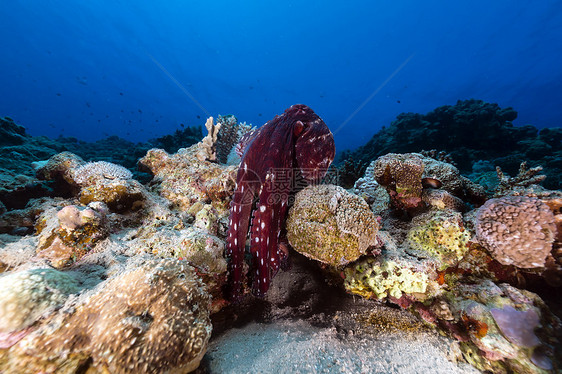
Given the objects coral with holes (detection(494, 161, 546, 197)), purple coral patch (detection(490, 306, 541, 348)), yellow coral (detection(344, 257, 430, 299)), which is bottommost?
purple coral patch (detection(490, 306, 541, 348))

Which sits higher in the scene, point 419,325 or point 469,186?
point 469,186

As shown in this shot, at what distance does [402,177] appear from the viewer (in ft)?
9.93

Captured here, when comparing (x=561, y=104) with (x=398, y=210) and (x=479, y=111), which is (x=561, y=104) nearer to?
(x=479, y=111)

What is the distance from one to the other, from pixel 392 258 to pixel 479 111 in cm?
1659

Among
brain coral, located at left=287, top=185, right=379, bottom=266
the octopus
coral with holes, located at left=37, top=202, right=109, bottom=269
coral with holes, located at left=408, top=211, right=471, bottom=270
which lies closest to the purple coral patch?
coral with holes, located at left=408, top=211, right=471, bottom=270

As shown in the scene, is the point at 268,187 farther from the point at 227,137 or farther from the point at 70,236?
the point at 227,137

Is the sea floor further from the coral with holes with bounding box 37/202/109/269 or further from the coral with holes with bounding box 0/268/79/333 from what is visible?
the coral with holes with bounding box 37/202/109/269

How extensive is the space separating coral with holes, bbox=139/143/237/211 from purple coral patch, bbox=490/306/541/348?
3.79 meters

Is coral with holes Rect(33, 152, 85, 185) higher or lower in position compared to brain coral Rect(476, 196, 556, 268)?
higher

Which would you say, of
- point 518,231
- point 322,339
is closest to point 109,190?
point 322,339

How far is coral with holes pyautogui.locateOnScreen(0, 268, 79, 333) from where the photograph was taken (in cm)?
136

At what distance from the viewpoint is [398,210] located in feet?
10.7

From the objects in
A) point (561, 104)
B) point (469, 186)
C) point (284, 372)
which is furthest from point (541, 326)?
point (561, 104)

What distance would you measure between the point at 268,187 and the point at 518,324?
2.80m
